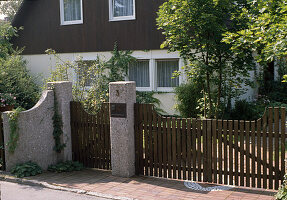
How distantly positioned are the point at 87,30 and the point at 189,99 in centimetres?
579

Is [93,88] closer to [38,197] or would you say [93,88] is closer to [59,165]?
[59,165]

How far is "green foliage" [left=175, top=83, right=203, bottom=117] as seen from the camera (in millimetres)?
12445

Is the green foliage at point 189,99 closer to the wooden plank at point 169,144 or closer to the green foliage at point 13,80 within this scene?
the green foliage at point 13,80

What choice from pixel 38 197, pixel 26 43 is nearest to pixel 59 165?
pixel 38 197

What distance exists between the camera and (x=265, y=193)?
6.28m

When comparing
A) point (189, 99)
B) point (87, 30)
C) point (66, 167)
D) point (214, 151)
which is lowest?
point (66, 167)

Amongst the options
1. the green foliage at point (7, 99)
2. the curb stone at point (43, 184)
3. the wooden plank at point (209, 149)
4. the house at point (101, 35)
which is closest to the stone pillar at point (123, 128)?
the curb stone at point (43, 184)

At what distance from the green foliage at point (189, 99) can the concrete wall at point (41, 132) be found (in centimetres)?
506

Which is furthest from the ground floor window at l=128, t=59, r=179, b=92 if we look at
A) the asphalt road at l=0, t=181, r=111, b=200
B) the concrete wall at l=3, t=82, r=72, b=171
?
the asphalt road at l=0, t=181, r=111, b=200

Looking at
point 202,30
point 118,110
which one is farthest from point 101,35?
point 118,110

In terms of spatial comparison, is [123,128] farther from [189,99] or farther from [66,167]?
[189,99]

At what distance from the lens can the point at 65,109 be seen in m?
8.25

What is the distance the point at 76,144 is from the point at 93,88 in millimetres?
1980

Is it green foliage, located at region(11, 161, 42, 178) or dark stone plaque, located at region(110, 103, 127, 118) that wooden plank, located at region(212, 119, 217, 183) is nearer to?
dark stone plaque, located at region(110, 103, 127, 118)
